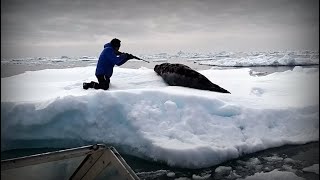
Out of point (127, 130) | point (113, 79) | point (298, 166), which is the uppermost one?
point (113, 79)

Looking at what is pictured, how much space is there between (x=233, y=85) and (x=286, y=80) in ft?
4.95

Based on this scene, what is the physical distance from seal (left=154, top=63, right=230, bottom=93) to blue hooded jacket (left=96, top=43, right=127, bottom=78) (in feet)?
3.32

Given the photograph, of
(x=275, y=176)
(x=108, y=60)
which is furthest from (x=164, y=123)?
(x=108, y=60)

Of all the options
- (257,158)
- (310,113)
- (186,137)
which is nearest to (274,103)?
(310,113)

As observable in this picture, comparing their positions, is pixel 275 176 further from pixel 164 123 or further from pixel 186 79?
pixel 186 79

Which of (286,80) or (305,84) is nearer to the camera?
(305,84)

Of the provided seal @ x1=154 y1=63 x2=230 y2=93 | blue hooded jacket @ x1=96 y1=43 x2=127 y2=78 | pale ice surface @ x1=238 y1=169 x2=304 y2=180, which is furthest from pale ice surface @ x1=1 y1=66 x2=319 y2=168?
blue hooded jacket @ x1=96 y1=43 x2=127 y2=78

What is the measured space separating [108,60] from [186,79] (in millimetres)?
1494

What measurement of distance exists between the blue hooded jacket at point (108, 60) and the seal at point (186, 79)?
3.32ft

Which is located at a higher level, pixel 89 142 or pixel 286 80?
pixel 286 80

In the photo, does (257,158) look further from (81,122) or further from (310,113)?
(81,122)

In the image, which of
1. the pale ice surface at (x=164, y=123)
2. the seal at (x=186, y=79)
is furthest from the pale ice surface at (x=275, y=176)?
the seal at (x=186, y=79)

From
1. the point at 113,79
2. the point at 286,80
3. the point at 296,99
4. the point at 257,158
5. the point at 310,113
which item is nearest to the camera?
the point at 257,158

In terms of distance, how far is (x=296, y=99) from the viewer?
16.1ft
